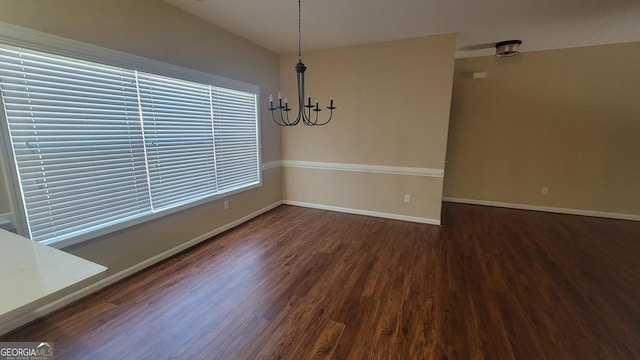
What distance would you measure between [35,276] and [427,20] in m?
3.92

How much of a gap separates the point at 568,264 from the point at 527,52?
11.7ft

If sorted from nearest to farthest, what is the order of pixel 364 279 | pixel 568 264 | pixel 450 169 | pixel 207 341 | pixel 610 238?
pixel 207 341, pixel 364 279, pixel 568 264, pixel 610 238, pixel 450 169

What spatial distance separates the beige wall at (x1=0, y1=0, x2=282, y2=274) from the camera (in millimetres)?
1960

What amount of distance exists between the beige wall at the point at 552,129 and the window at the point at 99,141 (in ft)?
15.0

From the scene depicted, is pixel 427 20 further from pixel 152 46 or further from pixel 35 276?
pixel 35 276

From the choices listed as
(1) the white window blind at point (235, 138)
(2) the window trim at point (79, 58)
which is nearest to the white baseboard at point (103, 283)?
(2) the window trim at point (79, 58)

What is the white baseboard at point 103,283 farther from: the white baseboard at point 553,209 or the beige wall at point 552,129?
the beige wall at point 552,129

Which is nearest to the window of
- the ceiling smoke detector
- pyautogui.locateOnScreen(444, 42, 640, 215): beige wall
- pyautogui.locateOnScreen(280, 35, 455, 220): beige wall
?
pyautogui.locateOnScreen(280, 35, 455, 220): beige wall

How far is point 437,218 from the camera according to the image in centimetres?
397

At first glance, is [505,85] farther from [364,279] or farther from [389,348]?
[389,348]

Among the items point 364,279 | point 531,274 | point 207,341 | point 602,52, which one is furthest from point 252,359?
point 602,52

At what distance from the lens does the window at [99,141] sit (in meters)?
1.86

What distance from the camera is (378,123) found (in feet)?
13.5

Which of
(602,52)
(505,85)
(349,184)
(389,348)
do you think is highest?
(602,52)
